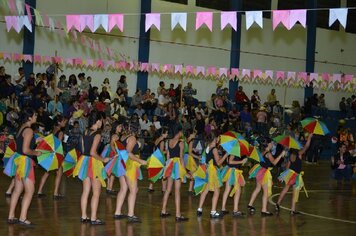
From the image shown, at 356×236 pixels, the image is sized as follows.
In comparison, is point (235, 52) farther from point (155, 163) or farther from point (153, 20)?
point (155, 163)

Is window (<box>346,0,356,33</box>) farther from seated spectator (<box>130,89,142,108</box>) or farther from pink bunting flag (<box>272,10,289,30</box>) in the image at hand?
pink bunting flag (<box>272,10,289,30</box>)

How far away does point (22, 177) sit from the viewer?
10.4 m

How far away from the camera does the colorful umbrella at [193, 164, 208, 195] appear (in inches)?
488

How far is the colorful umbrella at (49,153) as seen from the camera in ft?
38.6

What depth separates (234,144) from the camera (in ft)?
40.3

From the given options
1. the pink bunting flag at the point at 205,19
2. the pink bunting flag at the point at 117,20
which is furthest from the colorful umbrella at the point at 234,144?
the pink bunting flag at the point at 117,20

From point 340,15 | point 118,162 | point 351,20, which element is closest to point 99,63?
point 118,162

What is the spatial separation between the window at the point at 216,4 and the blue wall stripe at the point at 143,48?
3463 millimetres

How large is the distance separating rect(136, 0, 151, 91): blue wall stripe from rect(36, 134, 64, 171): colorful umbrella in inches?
668

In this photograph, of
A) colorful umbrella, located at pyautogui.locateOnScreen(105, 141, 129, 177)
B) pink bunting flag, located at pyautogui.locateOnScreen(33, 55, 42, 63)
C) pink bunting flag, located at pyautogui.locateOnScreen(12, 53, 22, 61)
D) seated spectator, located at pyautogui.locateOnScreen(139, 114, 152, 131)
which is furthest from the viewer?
pink bunting flag, located at pyautogui.locateOnScreen(33, 55, 42, 63)

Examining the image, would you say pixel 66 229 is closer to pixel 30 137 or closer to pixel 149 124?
pixel 30 137

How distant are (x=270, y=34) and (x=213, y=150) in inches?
909

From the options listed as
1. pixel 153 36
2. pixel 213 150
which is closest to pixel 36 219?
pixel 213 150

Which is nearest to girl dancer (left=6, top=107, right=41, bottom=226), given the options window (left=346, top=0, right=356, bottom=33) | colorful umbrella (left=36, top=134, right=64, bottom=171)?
colorful umbrella (left=36, top=134, right=64, bottom=171)
